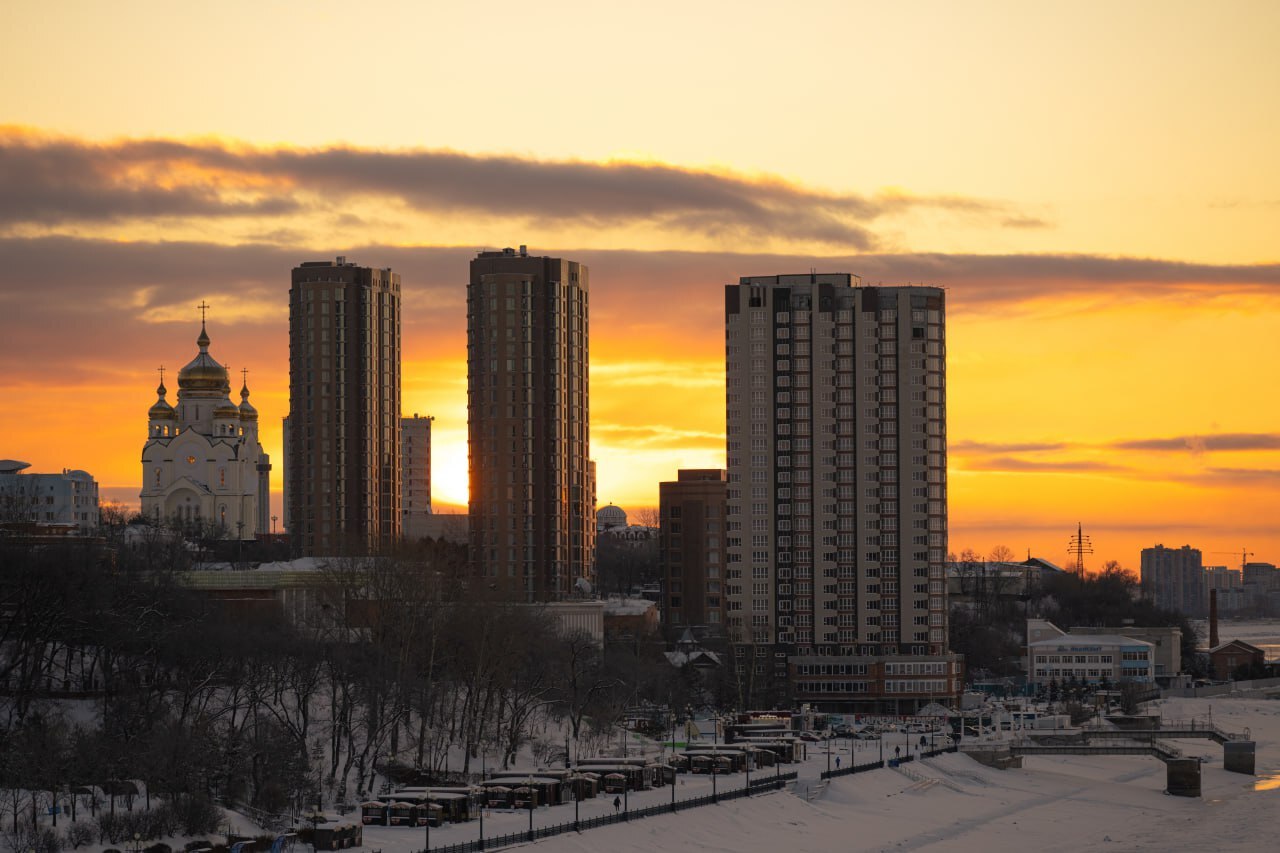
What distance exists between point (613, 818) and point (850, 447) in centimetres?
7986

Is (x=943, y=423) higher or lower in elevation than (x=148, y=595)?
higher

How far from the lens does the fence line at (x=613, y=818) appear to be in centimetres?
8425

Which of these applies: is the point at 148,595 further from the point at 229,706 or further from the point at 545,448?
the point at 545,448

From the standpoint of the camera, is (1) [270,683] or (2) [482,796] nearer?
(2) [482,796]

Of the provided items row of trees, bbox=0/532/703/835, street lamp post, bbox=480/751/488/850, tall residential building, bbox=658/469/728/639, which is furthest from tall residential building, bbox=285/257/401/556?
street lamp post, bbox=480/751/488/850

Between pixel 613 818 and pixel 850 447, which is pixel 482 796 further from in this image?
pixel 850 447

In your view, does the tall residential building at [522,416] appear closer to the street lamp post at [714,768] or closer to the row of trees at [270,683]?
the row of trees at [270,683]

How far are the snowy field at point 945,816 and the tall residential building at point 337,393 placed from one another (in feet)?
233

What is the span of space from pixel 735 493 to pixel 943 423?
18287 millimetres

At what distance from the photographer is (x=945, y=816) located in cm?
11075

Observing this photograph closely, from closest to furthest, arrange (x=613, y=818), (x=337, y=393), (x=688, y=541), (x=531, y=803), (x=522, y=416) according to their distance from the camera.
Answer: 1. (x=613, y=818)
2. (x=531, y=803)
3. (x=522, y=416)
4. (x=688, y=541)
5. (x=337, y=393)

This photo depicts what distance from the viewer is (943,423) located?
171750 millimetres

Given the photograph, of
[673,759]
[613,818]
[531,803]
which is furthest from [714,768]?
[531,803]

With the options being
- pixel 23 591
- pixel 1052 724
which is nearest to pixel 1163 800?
pixel 1052 724
